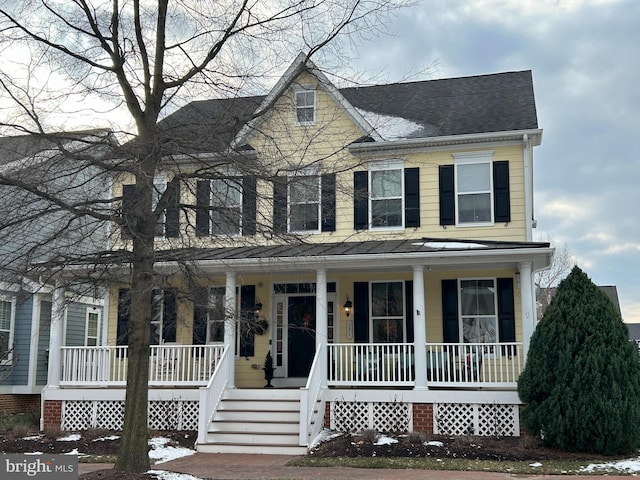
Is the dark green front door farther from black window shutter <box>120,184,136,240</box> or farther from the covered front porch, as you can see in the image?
black window shutter <box>120,184,136,240</box>

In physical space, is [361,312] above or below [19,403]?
above

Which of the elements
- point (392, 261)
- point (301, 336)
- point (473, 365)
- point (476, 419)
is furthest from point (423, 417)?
point (301, 336)

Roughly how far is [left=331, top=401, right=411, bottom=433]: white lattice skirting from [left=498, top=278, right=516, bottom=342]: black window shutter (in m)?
2.75

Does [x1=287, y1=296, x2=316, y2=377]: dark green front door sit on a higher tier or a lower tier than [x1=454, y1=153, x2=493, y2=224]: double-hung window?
lower

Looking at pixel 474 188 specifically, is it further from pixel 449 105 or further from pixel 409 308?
pixel 409 308

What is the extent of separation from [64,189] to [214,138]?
76.0 inches

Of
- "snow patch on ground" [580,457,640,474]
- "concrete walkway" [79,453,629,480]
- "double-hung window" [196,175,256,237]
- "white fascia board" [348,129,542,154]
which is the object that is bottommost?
"concrete walkway" [79,453,629,480]

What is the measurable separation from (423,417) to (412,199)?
4.89m

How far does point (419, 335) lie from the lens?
43.2ft

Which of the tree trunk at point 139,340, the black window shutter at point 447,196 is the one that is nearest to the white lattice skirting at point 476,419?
the black window shutter at point 447,196

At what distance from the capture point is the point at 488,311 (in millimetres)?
14625

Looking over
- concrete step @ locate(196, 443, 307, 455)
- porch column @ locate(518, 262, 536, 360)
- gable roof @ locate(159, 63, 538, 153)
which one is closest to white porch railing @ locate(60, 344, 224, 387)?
concrete step @ locate(196, 443, 307, 455)

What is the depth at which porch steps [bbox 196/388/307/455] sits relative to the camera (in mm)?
12016

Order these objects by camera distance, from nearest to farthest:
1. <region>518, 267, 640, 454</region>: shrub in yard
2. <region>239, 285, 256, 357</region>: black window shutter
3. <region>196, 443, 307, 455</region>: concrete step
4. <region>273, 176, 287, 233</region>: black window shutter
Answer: <region>273, 176, 287, 233</region>: black window shutter
<region>518, 267, 640, 454</region>: shrub in yard
<region>196, 443, 307, 455</region>: concrete step
<region>239, 285, 256, 357</region>: black window shutter
